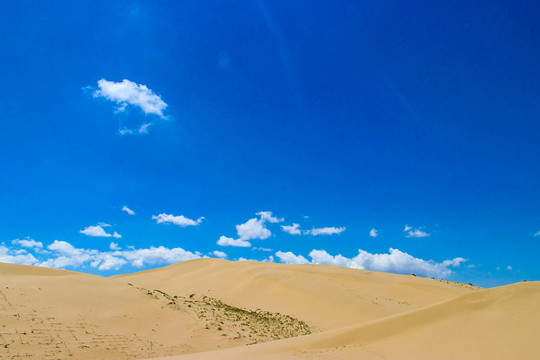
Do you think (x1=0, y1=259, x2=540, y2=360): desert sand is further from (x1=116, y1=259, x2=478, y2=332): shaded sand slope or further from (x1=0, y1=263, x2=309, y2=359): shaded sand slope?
(x1=116, y1=259, x2=478, y2=332): shaded sand slope

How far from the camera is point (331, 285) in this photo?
29.9 meters

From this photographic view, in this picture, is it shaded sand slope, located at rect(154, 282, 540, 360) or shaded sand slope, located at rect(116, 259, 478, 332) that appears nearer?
shaded sand slope, located at rect(154, 282, 540, 360)

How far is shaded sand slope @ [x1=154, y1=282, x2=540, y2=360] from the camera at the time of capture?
32.3 feet

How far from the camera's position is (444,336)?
10969mm

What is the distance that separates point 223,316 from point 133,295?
17.7 feet

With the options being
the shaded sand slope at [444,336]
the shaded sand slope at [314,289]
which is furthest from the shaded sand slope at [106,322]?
the shaded sand slope at [444,336]

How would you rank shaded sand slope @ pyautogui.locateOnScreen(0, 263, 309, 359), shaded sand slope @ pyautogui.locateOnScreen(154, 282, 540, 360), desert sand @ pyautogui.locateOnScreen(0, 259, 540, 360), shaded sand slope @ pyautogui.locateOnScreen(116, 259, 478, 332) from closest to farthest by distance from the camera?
1. shaded sand slope @ pyautogui.locateOnScreen(154, 282, 540, 360)
2. desert sand @ pyautogui.locateOnScreen(0, 259, 540, 360)
3. shaded sand slope @ pyautogui.locateOnScreen(0, 263, 309, 359)
4. shaded sand slope @ pyautogui.locateOnScreen(116, 259, 478, 332)

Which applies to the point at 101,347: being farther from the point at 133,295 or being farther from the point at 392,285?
the point at 392,285

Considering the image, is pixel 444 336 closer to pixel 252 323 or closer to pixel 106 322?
pixel 252 323

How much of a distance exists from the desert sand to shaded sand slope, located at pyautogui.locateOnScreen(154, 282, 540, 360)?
3 centimetres

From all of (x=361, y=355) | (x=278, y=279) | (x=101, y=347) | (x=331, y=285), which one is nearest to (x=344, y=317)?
(x=331, y=285)

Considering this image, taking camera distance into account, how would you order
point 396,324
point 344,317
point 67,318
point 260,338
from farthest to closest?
point 344,317 < point 260,338 < point 67,318 < point 396,324

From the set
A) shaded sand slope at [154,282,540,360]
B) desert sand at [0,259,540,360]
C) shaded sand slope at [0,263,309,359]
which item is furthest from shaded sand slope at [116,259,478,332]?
shaded sand slope at [154,282,540,360]

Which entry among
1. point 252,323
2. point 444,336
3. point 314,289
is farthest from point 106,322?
point 314,289
